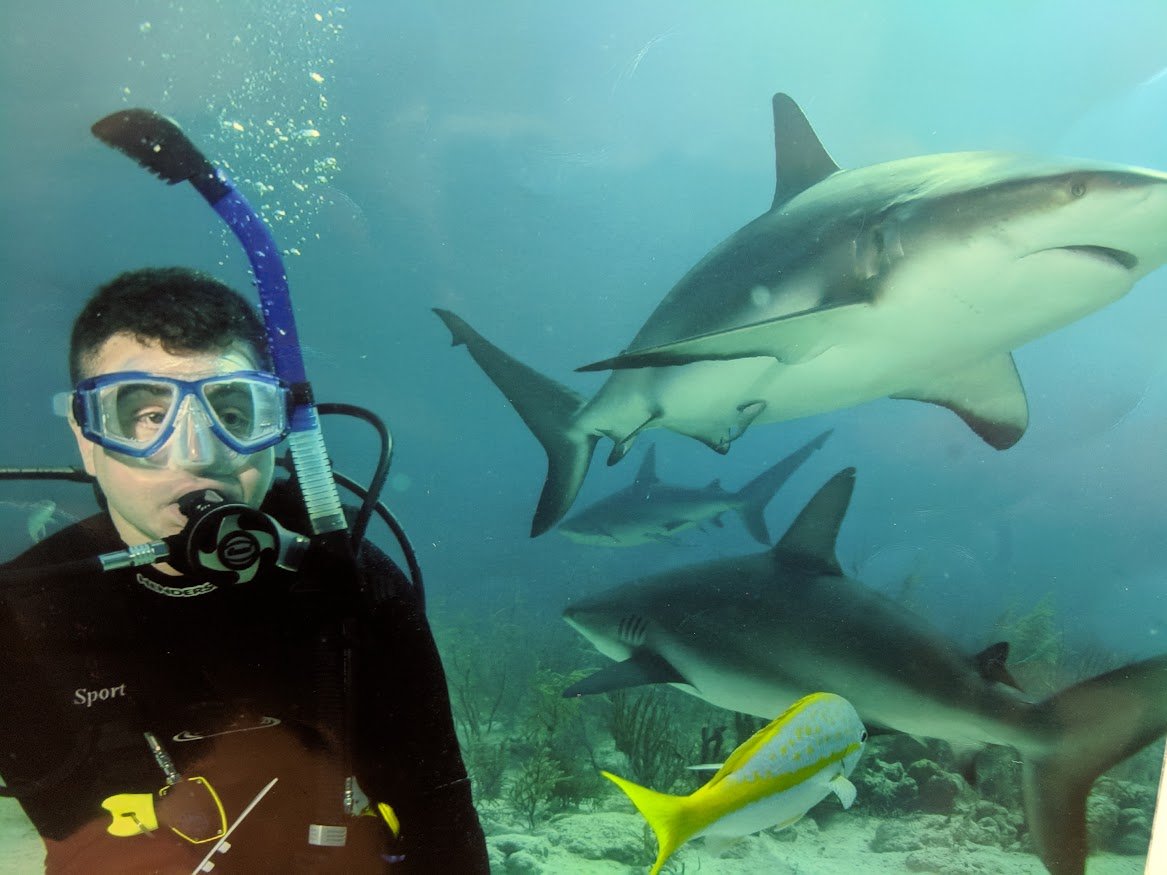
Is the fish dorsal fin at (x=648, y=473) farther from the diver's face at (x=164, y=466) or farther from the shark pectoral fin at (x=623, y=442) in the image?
the diver's face at (x=164, y=466)

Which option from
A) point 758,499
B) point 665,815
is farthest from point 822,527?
point 758,499

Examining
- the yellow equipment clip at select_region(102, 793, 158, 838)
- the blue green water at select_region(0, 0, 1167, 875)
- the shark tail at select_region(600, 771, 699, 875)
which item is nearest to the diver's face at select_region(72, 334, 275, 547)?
the yellow equipment clip at select_region(102, 793, 158, 838)

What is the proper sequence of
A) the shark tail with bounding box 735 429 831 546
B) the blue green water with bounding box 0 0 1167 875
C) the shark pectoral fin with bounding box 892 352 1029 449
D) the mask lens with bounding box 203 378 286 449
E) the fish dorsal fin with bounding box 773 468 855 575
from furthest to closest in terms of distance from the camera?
1. the blue green water with bounding box 0 0 1167 875
2. the shark tail with bounding box 735 429 831 546
3. the shark pectoral fin with bounding box 892 352 1029 449
4. the fish dorsal fin with bounding box 773 468 855 575
5. the mask lens with bounding box 203 378 286 449

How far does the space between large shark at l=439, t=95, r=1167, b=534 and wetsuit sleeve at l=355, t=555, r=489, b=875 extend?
1.57 metres

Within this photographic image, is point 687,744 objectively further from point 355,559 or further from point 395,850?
point 355,559

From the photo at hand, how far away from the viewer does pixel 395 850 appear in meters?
1.88

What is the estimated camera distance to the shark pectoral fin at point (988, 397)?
4719mm

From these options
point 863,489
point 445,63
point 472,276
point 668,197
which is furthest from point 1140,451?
point 445,63

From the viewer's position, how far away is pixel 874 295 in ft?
12.3

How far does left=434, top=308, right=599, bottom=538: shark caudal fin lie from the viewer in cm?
575

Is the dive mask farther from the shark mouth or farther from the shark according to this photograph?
the shark

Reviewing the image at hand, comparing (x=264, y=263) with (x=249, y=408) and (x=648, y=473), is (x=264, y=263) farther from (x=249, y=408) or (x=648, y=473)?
(x=648, y=473)

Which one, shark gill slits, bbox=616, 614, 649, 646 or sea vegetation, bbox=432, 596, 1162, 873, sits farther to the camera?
sea vegetation, bbox=432, 596, 1162, 873

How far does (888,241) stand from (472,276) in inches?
1541
